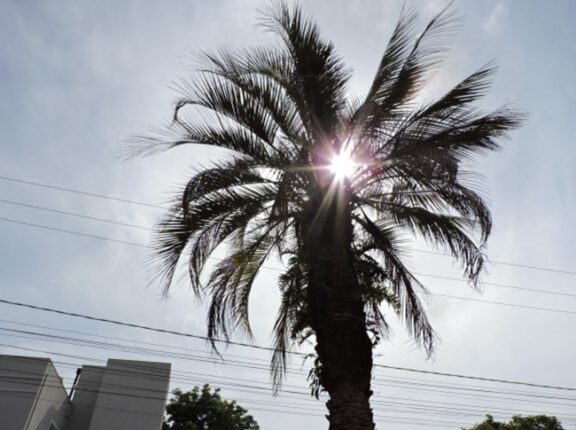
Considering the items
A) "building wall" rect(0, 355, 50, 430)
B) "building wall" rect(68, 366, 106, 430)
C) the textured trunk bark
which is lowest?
the textured trunk bark

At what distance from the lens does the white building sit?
12414mm

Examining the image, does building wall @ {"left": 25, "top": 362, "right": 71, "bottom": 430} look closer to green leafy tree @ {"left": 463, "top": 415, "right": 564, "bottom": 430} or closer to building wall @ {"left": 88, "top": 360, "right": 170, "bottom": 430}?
building wall @ {"left": 88, "top": 360, "right": 170, "bottom": 430}

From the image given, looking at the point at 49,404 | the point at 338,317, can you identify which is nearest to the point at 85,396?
the point at 49,404

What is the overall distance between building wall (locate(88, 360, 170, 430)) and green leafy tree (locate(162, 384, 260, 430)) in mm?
10452

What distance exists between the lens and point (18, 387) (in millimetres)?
12594

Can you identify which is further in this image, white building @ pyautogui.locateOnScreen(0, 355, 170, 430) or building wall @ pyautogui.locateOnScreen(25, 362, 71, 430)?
building wall @ pyautogui.locateOnScreen(25, 362, 71, 430)

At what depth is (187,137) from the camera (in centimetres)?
775

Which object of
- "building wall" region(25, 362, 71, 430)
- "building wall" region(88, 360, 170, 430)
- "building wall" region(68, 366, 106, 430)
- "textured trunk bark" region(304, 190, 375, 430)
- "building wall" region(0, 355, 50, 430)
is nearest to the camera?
"textured trunk bark" region(304, 190, 375, 430)

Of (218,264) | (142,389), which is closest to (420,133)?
(218,264)

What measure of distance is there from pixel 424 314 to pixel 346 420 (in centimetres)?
374

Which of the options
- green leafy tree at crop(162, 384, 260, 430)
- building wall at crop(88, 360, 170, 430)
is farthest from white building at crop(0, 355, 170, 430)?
green leafy tree at crop(162, 384, 260, 430)

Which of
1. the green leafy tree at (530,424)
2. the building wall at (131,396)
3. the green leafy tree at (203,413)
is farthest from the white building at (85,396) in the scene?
the green leafy tree at (530,424)

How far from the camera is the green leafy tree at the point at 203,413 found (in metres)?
26.3

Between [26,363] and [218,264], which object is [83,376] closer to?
[26,363]
